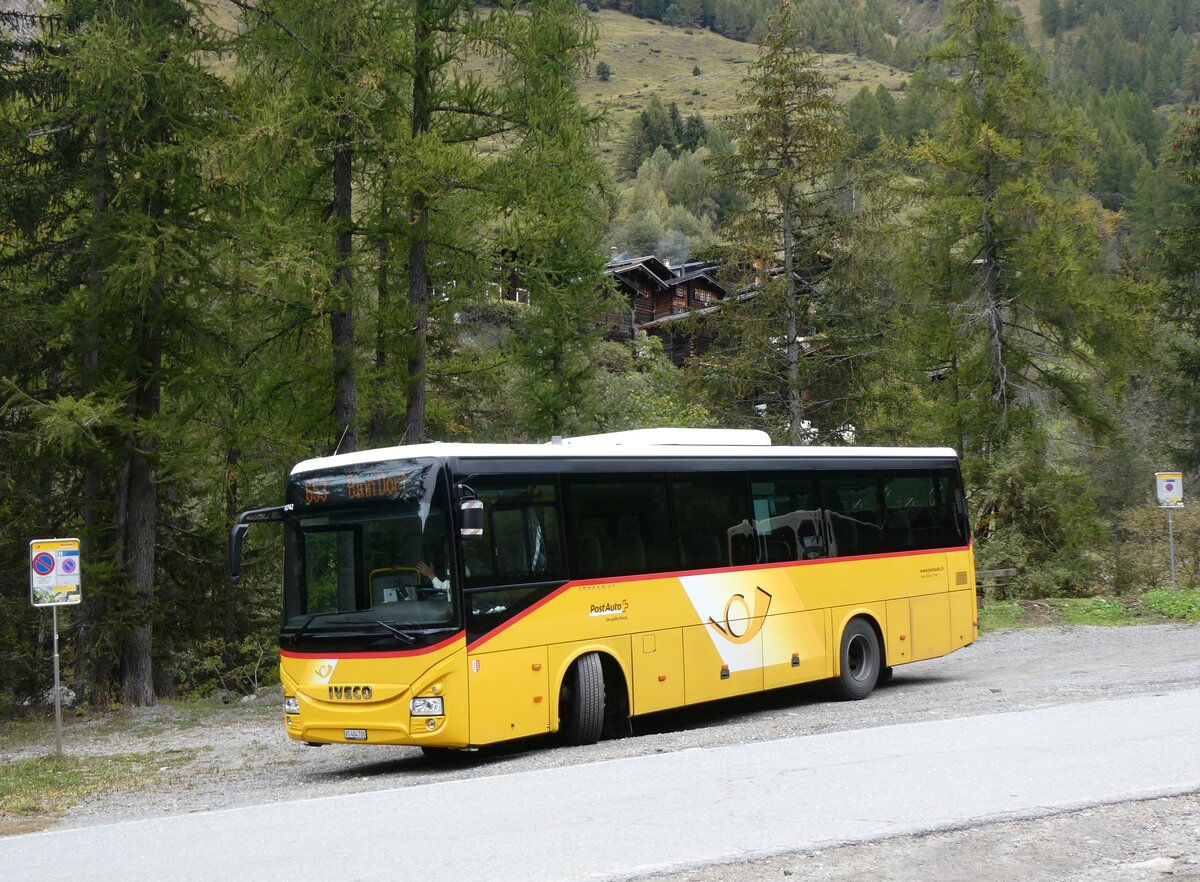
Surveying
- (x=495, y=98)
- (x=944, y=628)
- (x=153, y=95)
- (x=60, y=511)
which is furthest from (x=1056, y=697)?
(x=60, y=511)

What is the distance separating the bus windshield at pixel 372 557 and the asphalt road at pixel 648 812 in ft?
6.22

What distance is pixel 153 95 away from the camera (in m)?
19.6

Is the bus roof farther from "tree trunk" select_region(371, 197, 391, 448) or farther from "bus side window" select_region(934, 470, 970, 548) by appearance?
"tree trunk" select_region(371, 197, 391, 448)

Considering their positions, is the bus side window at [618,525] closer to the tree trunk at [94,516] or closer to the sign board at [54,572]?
the sign board at [54,572]

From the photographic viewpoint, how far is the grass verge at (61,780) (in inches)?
429

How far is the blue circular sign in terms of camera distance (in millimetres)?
14695

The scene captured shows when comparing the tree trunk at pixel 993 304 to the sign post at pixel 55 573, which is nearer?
the sign post at pixel 55 573

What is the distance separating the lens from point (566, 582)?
13.0 m

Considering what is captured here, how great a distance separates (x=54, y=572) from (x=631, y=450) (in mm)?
6925

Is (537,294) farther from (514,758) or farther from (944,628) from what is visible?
(514,758)

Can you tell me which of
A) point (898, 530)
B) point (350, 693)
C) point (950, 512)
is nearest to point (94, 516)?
point (350, 693)

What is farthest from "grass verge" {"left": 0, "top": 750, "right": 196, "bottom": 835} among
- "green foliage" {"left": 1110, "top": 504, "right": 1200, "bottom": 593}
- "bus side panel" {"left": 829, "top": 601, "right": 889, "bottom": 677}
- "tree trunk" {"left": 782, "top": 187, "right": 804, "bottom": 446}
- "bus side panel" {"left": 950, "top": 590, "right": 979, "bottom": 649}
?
"green foliage" {"left": 1110, "top": 504, "right": 1200, "bottom": 593}

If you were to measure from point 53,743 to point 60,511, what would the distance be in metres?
6.32

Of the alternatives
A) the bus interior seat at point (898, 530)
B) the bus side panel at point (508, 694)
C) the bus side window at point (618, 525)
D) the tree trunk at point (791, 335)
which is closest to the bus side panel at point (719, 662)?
the bus side window at point (618, 525)
